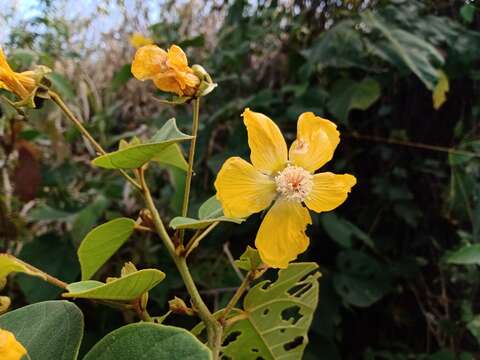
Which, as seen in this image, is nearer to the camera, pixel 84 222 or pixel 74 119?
pixel 74 119

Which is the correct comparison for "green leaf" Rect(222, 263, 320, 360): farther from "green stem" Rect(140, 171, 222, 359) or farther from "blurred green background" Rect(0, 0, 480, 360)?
"blurred green background" Rect(0, 0, 480, 360)

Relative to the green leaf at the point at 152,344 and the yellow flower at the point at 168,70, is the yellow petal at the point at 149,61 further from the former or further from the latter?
the green leaf at the point at 152,344

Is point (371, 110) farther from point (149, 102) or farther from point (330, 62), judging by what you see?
point (149, 102)

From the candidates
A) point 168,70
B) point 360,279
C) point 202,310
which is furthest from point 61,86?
point 202,310

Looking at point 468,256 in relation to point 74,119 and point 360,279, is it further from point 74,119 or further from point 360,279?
point 74,119

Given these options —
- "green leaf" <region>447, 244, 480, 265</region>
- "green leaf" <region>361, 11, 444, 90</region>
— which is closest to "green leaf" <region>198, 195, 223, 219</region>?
"green leaf" <region>447, 244, 480, 265</region>

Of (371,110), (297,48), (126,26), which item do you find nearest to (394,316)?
(371,110)

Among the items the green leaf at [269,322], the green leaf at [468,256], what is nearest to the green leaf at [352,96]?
the green leaf at [468,256]
